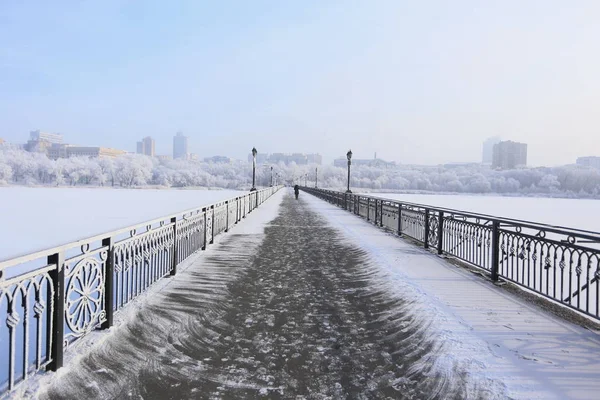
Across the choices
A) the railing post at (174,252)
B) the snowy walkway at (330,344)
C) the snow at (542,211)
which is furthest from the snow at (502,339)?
the snow at (542,211)

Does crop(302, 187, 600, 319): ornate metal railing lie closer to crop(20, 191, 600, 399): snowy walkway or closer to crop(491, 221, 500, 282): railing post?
crop(491, 221, 500, 282): railing post

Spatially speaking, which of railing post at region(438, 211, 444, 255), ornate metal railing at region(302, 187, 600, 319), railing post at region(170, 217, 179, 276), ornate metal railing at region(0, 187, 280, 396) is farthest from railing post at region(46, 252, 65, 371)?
railing post at region(438, 211, 444, 255)

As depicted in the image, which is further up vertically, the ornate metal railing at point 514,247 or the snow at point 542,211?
the ornate metal railing at point 514,247

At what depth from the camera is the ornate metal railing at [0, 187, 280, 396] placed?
348 centimetres

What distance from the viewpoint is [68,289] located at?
13.4 feet

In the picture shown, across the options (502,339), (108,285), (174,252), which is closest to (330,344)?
(502,339)

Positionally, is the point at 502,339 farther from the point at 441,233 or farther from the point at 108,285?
the point at 441,233

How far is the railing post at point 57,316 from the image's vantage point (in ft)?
12.6

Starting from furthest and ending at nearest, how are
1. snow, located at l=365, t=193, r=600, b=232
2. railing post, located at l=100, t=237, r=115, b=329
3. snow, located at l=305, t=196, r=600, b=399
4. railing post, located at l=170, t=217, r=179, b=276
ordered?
snow, located at l=365, t=193, r=600, b=232 → railing post, located at l=170, t=217, r=179, b=276 → railing post, located at l=100, t=237, r=115, b=329 → snow, located at l=305, t=196, r=600, b=399

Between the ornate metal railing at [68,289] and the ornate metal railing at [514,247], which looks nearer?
the ornate metal railing at [68,289]

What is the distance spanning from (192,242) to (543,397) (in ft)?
25.7

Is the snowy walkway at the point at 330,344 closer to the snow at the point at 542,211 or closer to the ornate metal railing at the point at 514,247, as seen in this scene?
the ornate metal railing at the point at 514,247

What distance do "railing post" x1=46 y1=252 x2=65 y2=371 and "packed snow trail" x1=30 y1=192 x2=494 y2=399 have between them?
0.14m

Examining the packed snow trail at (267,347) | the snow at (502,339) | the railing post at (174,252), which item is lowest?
the packed snow trail at (267,347)
